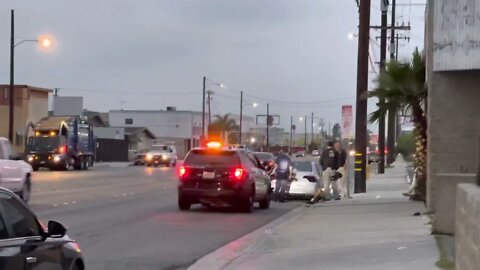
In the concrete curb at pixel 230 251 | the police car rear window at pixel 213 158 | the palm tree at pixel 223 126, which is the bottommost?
the concrete curb at pixel 230 251

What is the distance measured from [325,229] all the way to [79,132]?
38673 millimetres

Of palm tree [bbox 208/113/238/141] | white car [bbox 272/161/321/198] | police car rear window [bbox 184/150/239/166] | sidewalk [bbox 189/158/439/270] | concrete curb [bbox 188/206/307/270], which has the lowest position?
concrete curb [bbox 188/206/307/270]

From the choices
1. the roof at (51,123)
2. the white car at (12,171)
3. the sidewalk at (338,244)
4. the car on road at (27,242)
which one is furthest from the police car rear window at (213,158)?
the roof at (51,123)

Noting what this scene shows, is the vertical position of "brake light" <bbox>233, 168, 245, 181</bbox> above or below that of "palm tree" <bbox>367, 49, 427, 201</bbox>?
below

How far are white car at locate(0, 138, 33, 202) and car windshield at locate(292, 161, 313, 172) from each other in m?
8.76

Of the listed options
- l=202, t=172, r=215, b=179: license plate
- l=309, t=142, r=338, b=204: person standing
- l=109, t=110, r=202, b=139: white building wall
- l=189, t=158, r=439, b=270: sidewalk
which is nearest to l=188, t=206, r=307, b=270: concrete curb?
l=189, t=158, r=439, b=270: sidewalk

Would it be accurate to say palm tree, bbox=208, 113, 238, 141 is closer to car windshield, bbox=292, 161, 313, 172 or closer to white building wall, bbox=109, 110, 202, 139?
white building wall, bbox=109, 110, 202, 139

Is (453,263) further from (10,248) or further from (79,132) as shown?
(79,132)

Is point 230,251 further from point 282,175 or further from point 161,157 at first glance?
point 161,157

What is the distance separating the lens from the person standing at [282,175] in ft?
75.3

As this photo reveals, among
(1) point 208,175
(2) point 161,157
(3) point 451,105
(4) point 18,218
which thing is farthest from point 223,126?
(4) point 18,218

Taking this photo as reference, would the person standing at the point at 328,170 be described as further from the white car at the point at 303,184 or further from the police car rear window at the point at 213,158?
the police car rear window at the point at 213,158

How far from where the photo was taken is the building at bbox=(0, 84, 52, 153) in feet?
198

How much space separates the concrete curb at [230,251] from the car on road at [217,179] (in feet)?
8.06
